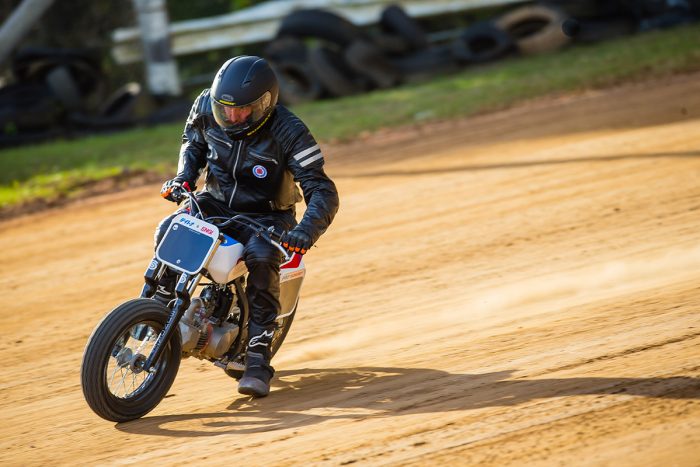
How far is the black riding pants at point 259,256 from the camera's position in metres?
5.41

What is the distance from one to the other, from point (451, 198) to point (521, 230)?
1354 mm

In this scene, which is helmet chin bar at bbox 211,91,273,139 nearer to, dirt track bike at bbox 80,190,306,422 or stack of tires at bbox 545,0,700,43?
dirt track bike at bbox 80,190,306,422

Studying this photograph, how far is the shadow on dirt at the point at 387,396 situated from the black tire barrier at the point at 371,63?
10981 millimetres

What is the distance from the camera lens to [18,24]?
14.6 metres

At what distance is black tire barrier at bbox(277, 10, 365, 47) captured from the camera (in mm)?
A: 16625

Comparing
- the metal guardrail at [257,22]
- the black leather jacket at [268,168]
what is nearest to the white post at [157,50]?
the metal guardrail at [257,22]

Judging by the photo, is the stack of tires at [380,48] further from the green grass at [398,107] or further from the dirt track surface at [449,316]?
the dirt track surface at [449,316]

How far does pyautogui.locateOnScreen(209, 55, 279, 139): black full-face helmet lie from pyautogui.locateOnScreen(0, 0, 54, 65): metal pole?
10.1 m

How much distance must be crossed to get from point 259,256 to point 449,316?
6.18 ft

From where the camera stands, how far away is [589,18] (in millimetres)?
17703

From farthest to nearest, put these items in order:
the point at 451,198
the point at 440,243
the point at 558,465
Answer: the point at 451,198, the point at 440,243, the point at 558,465

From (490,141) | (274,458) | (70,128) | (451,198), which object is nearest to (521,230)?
(451,198)

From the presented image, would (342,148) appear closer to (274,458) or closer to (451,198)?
(451,198)

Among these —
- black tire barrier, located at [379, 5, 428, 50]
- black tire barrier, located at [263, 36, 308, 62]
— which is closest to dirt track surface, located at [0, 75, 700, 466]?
black tire barrier, located at [263, 36, 308, 62]
